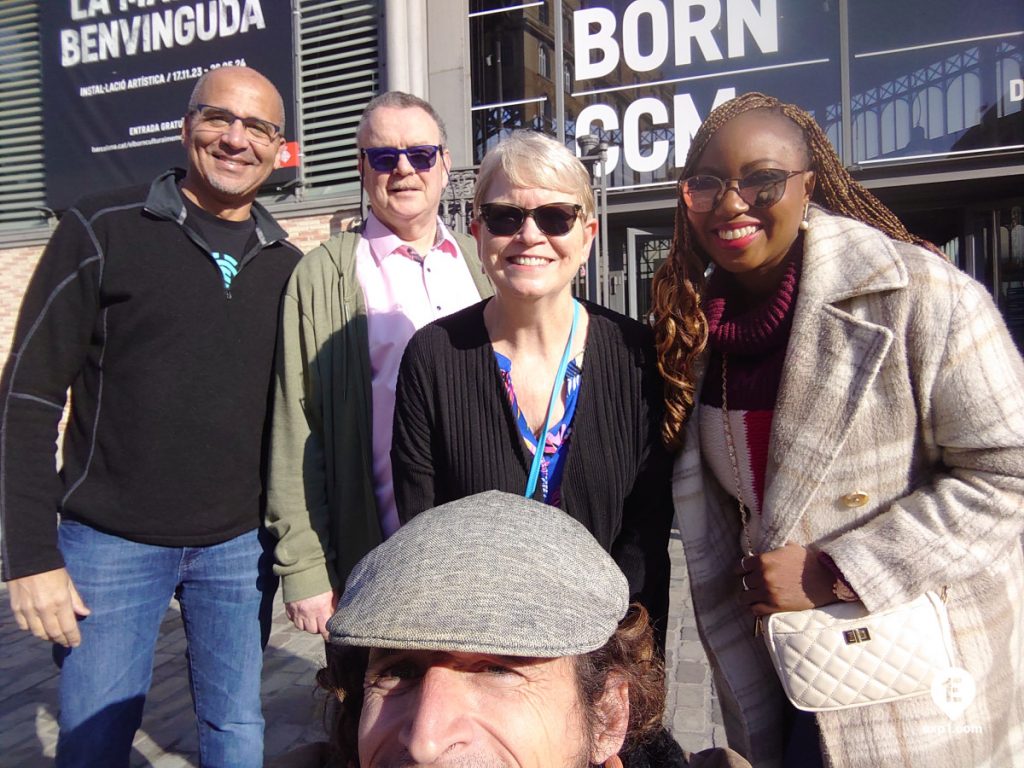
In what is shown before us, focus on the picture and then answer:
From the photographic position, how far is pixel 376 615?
3.86 feet

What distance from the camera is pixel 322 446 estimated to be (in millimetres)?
2312

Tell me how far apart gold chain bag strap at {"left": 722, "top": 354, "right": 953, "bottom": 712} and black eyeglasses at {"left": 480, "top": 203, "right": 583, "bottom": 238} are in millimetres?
1050

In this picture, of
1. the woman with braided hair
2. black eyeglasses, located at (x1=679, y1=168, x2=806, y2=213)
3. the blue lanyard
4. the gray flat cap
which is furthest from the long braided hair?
the gray flat cap

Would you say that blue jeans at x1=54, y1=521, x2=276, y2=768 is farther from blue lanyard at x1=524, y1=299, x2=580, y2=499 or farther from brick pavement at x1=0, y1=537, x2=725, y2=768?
blue lanyard at x1=524, y1=299, x2=580, y2=499

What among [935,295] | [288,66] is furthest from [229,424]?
[288,66]

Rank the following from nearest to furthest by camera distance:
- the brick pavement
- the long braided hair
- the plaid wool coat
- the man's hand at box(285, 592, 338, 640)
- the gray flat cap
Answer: the gray flat cap, the plaid wool coat, the long braided hair, the man's hand at box(285, 592, 338, 640), the brick pavement

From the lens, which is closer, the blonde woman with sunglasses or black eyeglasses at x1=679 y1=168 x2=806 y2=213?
black eyeglasses at x1=679 y1=168 x2=806 y2=213

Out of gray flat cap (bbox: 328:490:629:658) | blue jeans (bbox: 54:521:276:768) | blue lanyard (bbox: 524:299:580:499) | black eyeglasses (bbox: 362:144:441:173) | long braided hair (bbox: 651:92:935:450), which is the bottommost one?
blue jeans (bbox: 54:521:276:768)

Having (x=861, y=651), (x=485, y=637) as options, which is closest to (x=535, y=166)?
(x=485, y=637)

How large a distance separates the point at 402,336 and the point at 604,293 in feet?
Answer: 20.4

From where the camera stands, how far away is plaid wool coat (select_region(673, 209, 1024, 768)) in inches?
60.7

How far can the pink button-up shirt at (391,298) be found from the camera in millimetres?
2270

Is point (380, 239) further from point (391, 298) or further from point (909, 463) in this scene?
A: point (909, 463)

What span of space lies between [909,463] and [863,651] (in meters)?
0.41
